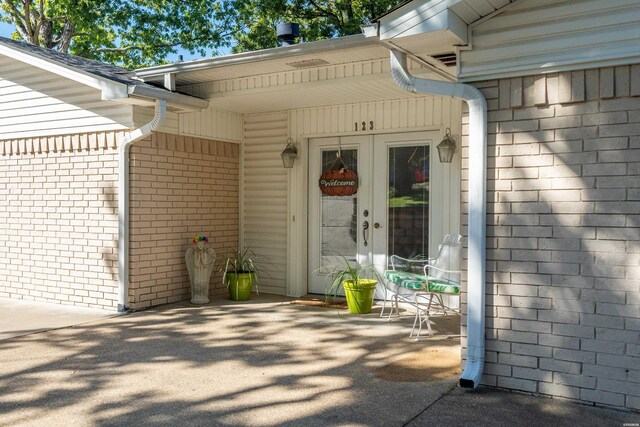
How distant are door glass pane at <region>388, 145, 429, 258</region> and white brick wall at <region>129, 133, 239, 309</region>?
2381mm

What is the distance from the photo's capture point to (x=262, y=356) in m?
5.06

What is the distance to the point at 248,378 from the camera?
14.6 ft

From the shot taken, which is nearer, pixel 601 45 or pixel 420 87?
pixel 601 45

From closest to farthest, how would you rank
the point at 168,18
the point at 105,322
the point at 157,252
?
the point at 105,322, the point at 157,252, the point at 168,18

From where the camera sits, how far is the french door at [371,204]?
23.7 feet

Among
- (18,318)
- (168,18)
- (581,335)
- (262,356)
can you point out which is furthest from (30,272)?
(168,18)

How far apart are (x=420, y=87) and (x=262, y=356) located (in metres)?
2.61

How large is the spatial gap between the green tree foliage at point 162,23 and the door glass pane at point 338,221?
958 centimetres

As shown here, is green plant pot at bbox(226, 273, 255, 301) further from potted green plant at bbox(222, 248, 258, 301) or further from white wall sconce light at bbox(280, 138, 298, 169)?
white wall sconce light at bbox(280, 138, 298, 169)

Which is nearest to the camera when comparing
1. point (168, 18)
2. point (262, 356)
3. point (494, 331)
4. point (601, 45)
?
point (601, 45)

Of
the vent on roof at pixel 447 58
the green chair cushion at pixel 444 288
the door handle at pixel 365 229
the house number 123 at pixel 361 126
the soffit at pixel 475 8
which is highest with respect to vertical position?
the soffit at pixel 475 8

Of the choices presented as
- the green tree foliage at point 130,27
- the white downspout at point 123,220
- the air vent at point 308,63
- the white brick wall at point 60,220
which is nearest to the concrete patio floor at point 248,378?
the white downspout at point 123,220

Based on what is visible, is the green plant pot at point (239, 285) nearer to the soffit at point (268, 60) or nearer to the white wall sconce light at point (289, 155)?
the white wall sconce light at point (289, 155)

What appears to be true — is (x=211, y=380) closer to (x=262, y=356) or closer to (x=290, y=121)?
(x=262, y=356)
